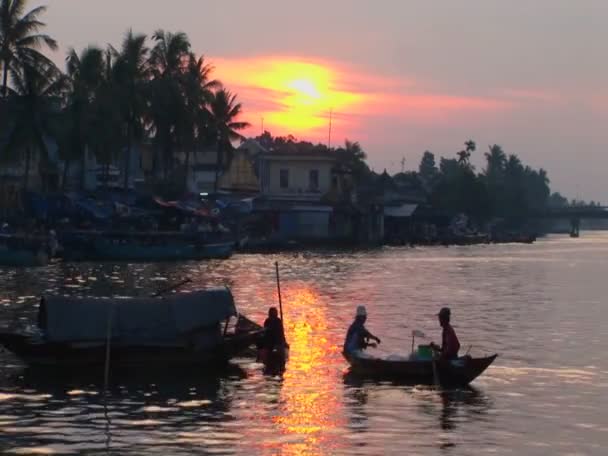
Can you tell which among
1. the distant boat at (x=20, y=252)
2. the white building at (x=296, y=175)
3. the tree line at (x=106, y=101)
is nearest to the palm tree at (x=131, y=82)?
the tree line at (x=106, y=101)

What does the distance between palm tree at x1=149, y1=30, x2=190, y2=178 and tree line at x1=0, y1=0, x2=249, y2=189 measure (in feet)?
0.23

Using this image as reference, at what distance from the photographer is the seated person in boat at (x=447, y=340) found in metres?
22.5

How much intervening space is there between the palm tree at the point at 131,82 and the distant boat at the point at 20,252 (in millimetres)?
17579

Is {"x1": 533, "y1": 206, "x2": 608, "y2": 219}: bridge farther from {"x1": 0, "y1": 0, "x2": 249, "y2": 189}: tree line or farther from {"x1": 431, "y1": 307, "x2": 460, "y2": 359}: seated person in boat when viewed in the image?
{"x1": 431, "y1": 307, "x2": 460, "y2": 359}: seated person in boat

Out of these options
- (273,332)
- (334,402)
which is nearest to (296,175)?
(273,332)

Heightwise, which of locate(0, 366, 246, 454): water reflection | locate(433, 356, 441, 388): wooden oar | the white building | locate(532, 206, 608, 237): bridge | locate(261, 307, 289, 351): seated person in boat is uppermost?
the white building

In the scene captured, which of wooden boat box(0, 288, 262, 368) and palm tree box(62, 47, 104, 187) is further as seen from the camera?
palm tree box(62, 47, 104, 187)

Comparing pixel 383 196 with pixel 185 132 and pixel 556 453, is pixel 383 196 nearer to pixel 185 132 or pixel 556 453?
pixel 185 132

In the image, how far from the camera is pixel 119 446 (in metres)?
17.5

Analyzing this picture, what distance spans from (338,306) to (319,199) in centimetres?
5950

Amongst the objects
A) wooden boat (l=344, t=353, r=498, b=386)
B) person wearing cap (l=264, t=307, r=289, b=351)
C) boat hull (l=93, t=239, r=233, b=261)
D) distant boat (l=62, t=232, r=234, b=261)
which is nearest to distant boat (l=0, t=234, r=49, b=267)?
distant boat (l=62, t=232, r=234, b=261)

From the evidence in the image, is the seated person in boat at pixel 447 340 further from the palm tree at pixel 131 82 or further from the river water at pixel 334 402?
the palm tree at pixel 131 82

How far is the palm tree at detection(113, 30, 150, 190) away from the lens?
247ft

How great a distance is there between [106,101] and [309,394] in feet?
173
